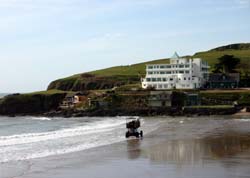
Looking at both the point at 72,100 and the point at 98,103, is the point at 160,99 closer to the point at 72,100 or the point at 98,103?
the point at 98,103

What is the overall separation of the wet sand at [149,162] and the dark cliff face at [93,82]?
3713 inches

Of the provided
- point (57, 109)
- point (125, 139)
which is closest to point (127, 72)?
point (57, 109)

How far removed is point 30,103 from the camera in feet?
379

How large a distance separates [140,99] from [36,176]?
7798cm

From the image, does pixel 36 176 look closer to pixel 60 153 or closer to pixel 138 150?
pixel 60 153

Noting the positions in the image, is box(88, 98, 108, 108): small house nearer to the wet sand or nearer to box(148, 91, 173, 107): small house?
box(148, 91, 173, 107): small house

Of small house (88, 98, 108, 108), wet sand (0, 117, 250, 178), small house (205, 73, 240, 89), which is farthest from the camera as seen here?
small house (205, 73, 240, 89)

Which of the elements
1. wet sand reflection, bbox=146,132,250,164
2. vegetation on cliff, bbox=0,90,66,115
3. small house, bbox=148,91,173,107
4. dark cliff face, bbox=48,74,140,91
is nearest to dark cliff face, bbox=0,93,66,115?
vegetation on cliff, bbox=0,90,66,115

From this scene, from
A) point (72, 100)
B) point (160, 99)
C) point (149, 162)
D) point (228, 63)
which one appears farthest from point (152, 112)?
point (149, 162)

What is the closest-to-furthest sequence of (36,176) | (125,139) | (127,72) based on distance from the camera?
1. (36,176)
2. (125,139)
3. (127,72)

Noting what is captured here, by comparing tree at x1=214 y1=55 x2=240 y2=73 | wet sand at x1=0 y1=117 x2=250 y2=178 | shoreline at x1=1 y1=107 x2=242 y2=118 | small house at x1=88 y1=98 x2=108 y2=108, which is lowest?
shoreline at x1=1 y1=107 x2=242 y2=118

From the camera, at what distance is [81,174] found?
2748 centimetres

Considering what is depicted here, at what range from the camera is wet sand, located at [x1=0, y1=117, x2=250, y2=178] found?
27.0 m

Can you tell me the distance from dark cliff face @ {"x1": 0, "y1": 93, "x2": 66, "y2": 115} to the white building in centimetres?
2264
